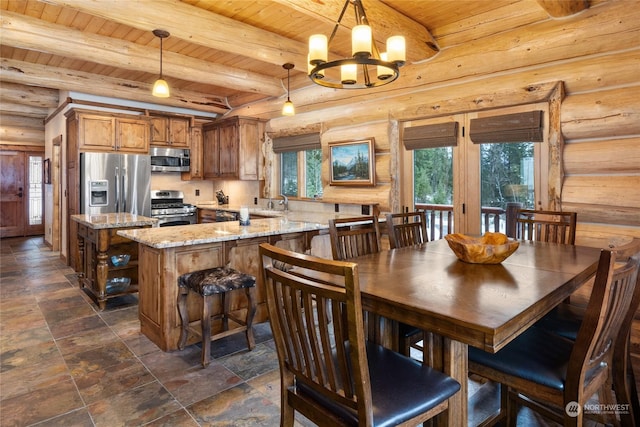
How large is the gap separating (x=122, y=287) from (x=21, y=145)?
Result: 6898 mm

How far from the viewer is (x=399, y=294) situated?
1490 mm

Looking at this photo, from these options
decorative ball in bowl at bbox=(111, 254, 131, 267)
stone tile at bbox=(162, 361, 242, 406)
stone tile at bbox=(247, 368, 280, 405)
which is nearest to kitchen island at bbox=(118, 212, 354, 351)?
stone tile at bbox=(162, 361, 242, 406)

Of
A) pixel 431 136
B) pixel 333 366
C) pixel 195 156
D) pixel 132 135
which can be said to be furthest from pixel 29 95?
pixel 333 366

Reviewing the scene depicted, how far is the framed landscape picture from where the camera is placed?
14.8 ft

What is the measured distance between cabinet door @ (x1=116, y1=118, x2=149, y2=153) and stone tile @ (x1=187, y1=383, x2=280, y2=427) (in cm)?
477

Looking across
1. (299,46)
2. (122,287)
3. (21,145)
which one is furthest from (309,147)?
(21,145)

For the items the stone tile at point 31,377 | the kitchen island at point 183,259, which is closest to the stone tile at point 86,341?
the stone tile at point 31,377

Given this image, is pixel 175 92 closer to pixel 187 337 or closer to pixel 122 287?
pixel 122 287

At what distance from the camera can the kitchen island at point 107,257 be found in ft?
12.3

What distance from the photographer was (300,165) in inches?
227

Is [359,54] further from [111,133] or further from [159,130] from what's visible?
[159,130]

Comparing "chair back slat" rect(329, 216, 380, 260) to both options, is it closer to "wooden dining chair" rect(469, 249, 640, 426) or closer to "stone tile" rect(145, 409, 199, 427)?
"wooden dining chair" rect(469, 249, 640, 426)

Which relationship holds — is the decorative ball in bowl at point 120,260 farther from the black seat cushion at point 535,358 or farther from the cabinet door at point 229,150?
the black seat cushion at point 535,358

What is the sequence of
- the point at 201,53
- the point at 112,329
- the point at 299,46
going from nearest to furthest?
the point at 112,329
the point at 299,46
the point at 201,53
